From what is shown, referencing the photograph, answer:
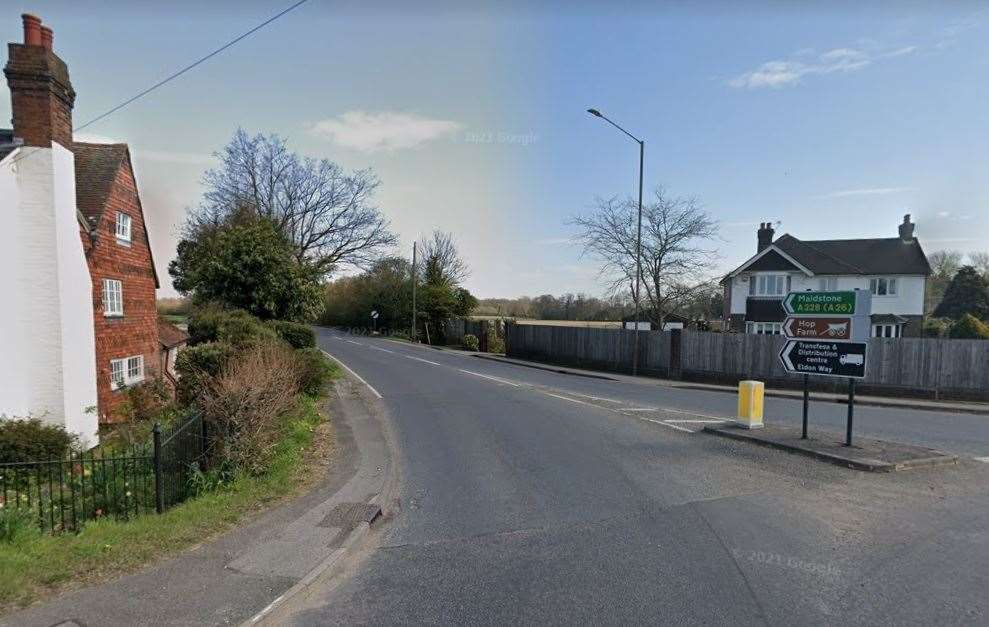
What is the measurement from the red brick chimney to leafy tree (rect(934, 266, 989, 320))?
6569cm

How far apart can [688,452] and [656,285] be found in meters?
25.2

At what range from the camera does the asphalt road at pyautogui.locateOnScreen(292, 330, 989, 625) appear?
429 centimetres

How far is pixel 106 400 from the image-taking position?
13.9 m

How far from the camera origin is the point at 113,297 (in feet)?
48.1

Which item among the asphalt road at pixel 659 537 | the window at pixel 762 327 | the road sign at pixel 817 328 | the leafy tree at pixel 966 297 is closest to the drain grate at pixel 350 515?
the asphalt road at pixel 659 537

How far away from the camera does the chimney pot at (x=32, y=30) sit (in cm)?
1102

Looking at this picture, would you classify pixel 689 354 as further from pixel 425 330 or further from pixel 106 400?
pixel 425 330

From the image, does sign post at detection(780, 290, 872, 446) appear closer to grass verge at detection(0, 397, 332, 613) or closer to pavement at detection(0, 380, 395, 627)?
pavement at detection(0, 380, 395, 627)

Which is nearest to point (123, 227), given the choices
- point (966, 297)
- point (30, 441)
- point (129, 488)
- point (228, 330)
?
point (228, 330)

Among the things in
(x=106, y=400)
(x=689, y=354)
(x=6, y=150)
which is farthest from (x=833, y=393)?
(x=6, y=150)

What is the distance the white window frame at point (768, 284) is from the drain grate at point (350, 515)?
33835 millimetres

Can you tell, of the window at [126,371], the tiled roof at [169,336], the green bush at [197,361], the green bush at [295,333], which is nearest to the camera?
the green bush at [197,361]

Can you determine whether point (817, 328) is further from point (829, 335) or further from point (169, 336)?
point (169, 336)

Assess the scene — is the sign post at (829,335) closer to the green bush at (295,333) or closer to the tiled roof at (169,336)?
the green bush at (295,333)
